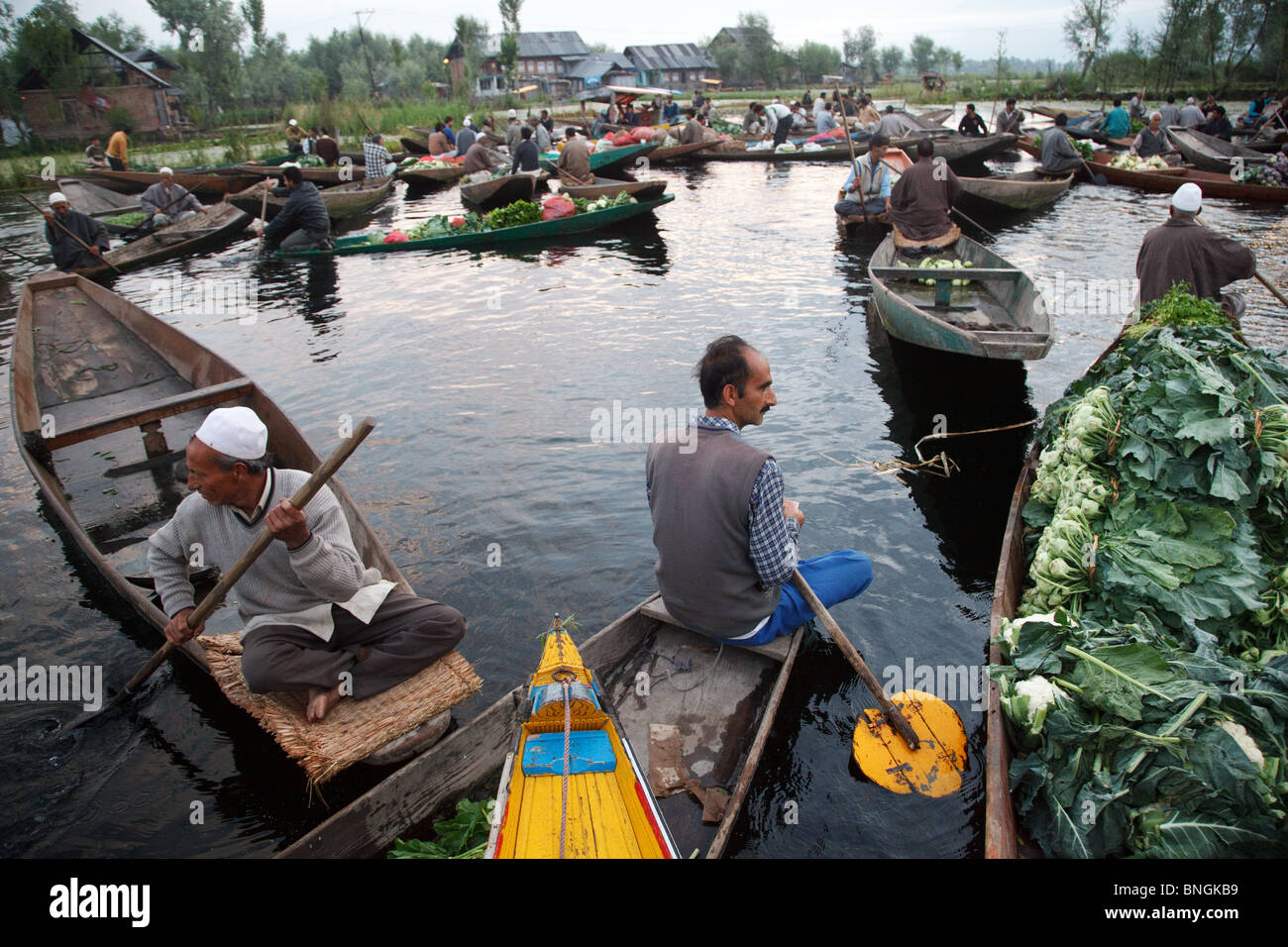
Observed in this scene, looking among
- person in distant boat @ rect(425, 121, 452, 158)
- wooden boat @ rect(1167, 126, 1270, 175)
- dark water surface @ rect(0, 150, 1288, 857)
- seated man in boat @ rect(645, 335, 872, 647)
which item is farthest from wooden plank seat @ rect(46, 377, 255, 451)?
person in distant boat @ rect(425, 121, 452, 158)

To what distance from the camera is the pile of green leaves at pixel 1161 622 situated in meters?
2.61

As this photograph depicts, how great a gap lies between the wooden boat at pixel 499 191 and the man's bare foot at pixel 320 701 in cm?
1473

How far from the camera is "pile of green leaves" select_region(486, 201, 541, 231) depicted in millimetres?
15281

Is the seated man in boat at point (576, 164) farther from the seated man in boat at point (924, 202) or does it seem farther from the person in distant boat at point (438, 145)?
the person in distant boat at point (438, 145)

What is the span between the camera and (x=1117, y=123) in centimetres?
2222

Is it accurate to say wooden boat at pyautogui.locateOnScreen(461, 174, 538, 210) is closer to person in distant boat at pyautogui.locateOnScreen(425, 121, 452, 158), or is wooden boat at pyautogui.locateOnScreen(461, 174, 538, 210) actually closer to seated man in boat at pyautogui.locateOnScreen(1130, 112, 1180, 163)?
person in distant boat at pyautogui.locateOnScreen(425, 121, 452, 158)

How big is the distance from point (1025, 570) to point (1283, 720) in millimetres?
1801

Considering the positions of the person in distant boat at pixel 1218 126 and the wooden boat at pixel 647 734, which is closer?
the wooden boat at pixel 647 734

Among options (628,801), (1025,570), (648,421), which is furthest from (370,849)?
(648,421)

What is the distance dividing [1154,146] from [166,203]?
978 inches

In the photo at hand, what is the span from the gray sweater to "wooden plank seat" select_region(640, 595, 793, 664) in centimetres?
153

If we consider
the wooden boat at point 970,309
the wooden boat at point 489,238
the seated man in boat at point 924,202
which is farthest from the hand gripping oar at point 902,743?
the wooden boat at point 489,238

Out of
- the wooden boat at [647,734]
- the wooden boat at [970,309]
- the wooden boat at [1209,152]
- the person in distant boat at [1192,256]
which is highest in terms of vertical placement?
the wooden boat at [1209,152]
